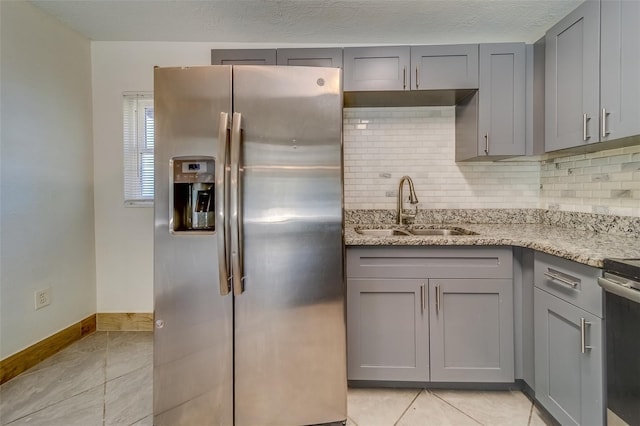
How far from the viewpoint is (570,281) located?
1362 millimetres

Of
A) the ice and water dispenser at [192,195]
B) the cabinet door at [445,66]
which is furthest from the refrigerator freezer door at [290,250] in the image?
the cabinet door at [445,66]

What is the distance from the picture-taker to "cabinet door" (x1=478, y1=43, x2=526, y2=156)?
2.06 meters

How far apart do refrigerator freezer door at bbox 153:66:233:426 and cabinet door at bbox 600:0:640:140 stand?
1799mm

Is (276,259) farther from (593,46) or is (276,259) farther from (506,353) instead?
(593,46)

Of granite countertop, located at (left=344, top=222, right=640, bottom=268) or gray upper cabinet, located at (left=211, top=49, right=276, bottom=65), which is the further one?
gray upper cabinet, located at (left=211, top=49, right=276, bottom=65)

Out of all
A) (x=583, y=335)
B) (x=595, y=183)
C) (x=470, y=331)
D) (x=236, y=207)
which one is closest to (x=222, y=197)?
(x=236, y=207)

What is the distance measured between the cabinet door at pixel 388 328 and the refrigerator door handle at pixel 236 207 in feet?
2.17

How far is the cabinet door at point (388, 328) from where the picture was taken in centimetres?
177

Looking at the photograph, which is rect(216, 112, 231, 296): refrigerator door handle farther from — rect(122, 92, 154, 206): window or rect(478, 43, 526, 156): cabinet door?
rect(478, 43, 526, 156): cabinet door

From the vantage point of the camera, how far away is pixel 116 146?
8.41 feet

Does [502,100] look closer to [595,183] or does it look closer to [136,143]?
[595,183]

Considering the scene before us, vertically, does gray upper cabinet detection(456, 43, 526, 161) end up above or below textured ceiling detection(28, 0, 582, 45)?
below

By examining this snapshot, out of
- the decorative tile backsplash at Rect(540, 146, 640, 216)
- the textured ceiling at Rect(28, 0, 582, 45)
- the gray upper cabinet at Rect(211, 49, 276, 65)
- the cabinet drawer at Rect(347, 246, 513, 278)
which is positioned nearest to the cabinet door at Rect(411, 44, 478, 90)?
the textured ceiling at Rect(28, 0, 582, 45)

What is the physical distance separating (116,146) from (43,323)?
140 centimetres
